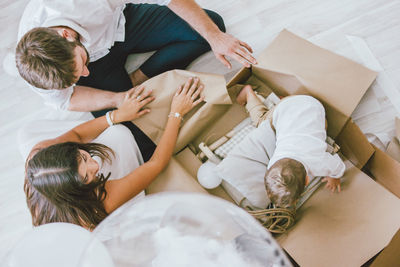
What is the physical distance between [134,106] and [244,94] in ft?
1.24

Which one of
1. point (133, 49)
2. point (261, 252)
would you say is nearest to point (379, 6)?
point (133, 49)

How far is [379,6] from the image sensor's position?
3.60 ft

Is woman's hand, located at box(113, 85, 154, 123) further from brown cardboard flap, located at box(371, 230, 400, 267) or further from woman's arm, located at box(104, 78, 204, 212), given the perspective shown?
brown cardboard flap, located at box(371, 230, 400, 267)

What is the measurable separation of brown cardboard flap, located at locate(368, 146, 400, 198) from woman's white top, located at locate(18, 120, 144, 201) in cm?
72

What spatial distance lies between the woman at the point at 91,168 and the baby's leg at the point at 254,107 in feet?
0.55

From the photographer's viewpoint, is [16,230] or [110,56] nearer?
[110,56]

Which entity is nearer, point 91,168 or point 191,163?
point 91,168

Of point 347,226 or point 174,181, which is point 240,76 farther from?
point 347,226

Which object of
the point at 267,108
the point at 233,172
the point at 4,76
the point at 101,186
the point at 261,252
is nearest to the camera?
the point at 261,252

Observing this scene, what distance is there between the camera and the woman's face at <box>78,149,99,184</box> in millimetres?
695

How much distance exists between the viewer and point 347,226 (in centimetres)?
77

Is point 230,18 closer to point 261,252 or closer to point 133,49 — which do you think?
point 133,49

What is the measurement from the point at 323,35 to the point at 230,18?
38 centimetres

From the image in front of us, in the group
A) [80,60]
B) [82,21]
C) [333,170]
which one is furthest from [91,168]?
[333,170]
